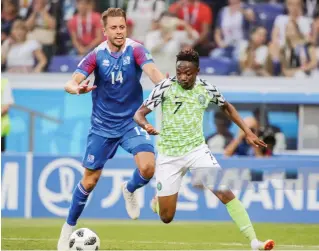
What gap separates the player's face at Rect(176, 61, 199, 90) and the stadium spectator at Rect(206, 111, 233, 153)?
745 cm

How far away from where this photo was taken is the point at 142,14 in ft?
65.3

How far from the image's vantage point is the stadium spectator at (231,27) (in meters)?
19.7

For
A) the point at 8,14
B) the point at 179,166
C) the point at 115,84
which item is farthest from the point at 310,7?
the point at 179,166

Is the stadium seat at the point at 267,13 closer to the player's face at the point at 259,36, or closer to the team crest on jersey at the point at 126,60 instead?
the player's face at the point at 259,36

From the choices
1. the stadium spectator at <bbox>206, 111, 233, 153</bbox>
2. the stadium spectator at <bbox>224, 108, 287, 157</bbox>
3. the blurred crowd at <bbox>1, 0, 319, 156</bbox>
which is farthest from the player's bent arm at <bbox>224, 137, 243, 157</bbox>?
the blurred crowd at <bbox>1, 0, 319, 156</bbox>

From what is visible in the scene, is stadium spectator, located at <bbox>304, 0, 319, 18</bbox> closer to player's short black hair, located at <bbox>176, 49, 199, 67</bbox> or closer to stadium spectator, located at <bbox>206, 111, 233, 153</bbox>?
stadium spectator, located at <bbox>206, 111, 233, 153</bbox>

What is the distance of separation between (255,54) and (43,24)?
404 cm

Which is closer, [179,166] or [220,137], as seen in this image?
[179,166]

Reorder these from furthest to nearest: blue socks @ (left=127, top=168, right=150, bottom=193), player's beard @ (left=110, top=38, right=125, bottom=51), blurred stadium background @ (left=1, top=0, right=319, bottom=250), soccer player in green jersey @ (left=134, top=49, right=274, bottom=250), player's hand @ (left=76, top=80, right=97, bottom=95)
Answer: blurred stadium background @ (left=1, top=0, right=319, bottom=250) → blue socks @ (left=127, top=168, right=150, bottom=193) → player's beard @ (left=110, top=38, right=125, bottom=51) → soccer player in green jersey @ (left=134, top=49, right=274, bottom=250) → player's hand @ (left=76, top=80, right=97, bottom=95)

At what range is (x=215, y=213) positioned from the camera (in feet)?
51.1

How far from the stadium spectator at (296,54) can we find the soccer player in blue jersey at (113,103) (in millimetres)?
8760

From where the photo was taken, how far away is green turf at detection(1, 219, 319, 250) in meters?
11.8

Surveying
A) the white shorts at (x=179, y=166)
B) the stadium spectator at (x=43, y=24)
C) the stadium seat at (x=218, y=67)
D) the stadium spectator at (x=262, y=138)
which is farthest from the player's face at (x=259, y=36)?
the white shorts at (x=179, y=166)

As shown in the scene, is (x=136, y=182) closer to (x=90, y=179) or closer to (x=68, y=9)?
(x=90, y=179)
